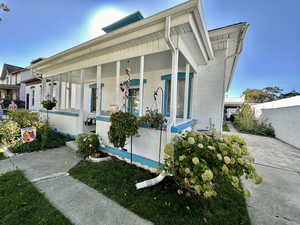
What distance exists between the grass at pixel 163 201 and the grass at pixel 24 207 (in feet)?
2.33

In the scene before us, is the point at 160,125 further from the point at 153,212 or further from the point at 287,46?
the point at 287,46

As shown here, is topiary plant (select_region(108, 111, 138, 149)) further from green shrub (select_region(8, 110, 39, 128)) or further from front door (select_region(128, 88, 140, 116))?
green shrub (select_region(8, 110, 39, 128))

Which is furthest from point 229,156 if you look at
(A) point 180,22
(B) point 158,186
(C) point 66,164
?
(C) point 66,164

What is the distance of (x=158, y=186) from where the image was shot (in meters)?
2.61

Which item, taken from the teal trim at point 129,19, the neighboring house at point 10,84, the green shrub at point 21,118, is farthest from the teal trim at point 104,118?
the neighboring house at point 10,84

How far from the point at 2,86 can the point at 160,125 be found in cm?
2275

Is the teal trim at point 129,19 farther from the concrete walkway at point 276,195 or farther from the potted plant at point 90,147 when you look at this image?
the concrete walkway at point 276,195

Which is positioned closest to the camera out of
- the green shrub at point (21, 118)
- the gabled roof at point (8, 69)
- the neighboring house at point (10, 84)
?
the green shrub at point (21, 118)

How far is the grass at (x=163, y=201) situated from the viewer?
1878mm

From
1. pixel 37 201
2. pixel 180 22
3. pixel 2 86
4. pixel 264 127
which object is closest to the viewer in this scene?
pixel 37 201

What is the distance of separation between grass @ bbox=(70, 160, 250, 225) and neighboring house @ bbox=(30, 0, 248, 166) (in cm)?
65

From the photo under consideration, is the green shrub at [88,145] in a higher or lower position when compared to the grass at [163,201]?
higher

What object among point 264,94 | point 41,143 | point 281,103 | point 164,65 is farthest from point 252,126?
point 264,94

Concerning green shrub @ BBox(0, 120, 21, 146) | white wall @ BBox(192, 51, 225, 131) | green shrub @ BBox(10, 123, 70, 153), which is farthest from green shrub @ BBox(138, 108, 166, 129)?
green shrub @ BBox(0, 120, 21, 146)
